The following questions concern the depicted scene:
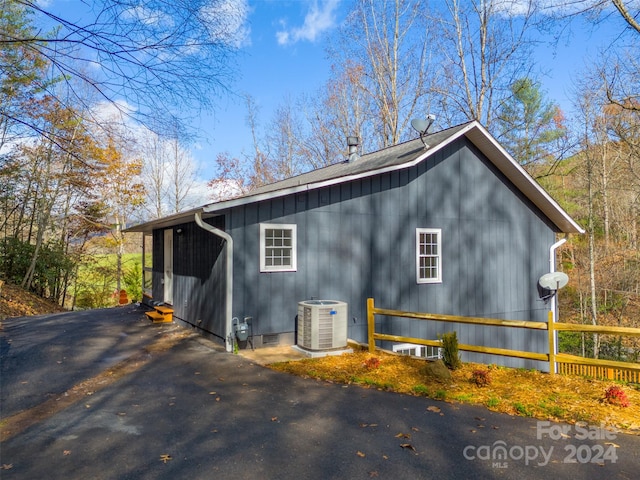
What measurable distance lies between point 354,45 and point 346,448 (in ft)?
75.8

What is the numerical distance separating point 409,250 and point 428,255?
2.01 ft

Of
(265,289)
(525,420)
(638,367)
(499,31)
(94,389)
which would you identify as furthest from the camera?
(499,31)

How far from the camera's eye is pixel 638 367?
5305 mm

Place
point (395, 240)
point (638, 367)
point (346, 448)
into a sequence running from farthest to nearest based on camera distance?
point (395, 240), point (638, 367), point (346, 448)

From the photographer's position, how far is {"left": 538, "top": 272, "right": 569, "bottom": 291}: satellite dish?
464 inches

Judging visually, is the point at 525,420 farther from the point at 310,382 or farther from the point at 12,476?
the point at 12,476

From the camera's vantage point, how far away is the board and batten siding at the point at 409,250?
28.3 ft

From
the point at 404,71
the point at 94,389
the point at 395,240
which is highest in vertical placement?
the point at 404,71

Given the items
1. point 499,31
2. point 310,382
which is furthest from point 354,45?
point 310,382

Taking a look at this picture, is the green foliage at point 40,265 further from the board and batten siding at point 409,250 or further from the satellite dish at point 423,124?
the satellite dish at point 423,124

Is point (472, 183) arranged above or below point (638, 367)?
above

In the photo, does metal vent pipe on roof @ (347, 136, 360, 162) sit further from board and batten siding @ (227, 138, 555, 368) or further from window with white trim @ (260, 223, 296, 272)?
window with white trim @ (260, 223, 296, 272)

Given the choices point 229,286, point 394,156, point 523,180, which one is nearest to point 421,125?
point 394,156

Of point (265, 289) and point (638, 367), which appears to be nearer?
point (638, 367)
